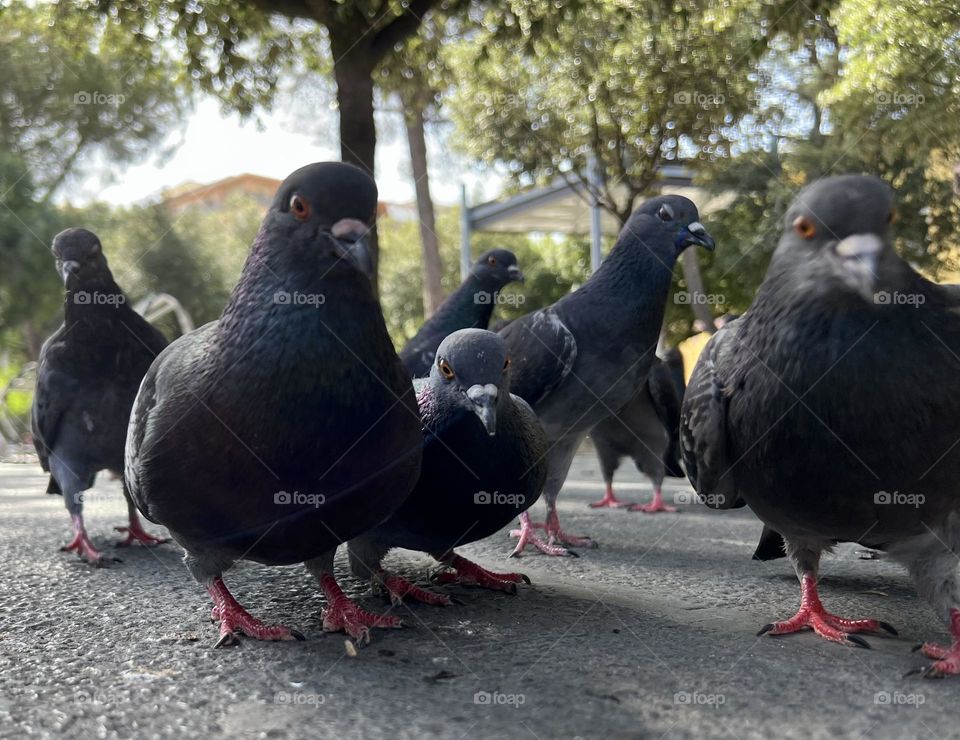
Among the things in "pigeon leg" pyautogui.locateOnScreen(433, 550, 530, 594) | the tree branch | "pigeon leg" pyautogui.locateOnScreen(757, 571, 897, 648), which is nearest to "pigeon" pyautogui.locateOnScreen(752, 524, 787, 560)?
"pigeon leg" pyautogui.locateOnScreen(757, 571, 897, 648)

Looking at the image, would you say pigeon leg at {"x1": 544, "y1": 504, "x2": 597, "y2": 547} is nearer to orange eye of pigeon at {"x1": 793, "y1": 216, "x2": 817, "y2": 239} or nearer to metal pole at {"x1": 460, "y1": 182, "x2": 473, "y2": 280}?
orange eye of pigeon at {"x1": 793, "y1": 216, "x2": 817, "y2": 239}

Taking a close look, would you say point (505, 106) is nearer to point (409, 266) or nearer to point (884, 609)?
point (884, 609)

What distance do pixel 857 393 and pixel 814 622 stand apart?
0.95 meters

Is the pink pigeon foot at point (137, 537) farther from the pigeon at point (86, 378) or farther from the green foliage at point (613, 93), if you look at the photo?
the green foliage at point (613, 93)

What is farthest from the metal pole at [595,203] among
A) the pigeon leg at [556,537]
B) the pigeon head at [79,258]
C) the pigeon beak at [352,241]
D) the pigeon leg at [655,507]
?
the pigeon beak at [352,241]

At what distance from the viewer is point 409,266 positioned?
30.1 metres

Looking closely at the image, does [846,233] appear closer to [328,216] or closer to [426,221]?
[328,216]

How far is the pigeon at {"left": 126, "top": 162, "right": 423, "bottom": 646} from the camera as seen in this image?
2.58m

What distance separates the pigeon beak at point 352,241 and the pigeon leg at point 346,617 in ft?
4.06

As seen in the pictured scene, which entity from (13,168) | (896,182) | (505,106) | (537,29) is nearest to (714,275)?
(896,182)

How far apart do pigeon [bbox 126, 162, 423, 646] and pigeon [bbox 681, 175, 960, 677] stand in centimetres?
119

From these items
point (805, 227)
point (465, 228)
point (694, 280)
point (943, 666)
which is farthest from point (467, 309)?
point (465, 228)

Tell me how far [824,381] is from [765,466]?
1.13ft

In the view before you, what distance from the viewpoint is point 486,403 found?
3.07 m
